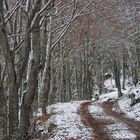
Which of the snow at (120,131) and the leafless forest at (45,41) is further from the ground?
the leafless forest at (45,41)

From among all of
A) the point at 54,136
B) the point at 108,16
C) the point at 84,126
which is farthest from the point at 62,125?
the point at 108,16

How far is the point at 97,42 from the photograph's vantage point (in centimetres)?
4509

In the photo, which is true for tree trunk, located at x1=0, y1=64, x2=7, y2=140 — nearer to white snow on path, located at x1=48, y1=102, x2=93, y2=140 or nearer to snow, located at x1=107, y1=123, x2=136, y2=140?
white snow on path, located at x1=48, y1=102, x2=93, y2=140

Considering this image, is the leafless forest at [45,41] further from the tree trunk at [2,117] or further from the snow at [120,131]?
the snow at [120,131]

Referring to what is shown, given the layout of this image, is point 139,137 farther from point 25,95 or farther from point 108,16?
point 108,16

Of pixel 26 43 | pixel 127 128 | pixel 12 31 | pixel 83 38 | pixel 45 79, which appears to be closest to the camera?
pixel 26 43

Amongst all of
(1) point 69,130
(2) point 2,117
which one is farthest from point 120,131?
(2) point 2,117

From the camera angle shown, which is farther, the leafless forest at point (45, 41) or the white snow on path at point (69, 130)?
the white snow on path at point (69, 130)

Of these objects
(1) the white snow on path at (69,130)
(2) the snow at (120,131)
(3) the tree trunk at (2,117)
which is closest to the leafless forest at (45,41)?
(3) the tree trunk at (2,117)

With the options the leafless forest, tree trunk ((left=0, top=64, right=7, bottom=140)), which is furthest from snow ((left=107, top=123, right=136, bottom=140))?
tree trunk ((left=0, top=64, right=7, bottom=140))

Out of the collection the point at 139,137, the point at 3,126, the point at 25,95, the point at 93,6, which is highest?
the point at 93,6

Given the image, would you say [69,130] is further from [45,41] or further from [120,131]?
[45,41]

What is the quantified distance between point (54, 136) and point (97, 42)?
29.5 m

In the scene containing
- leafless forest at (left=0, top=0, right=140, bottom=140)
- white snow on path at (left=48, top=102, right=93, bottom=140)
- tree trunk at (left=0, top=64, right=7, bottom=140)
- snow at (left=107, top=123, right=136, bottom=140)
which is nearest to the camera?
leafless forest at (left=0, top=0, right=140, bottom=140)
